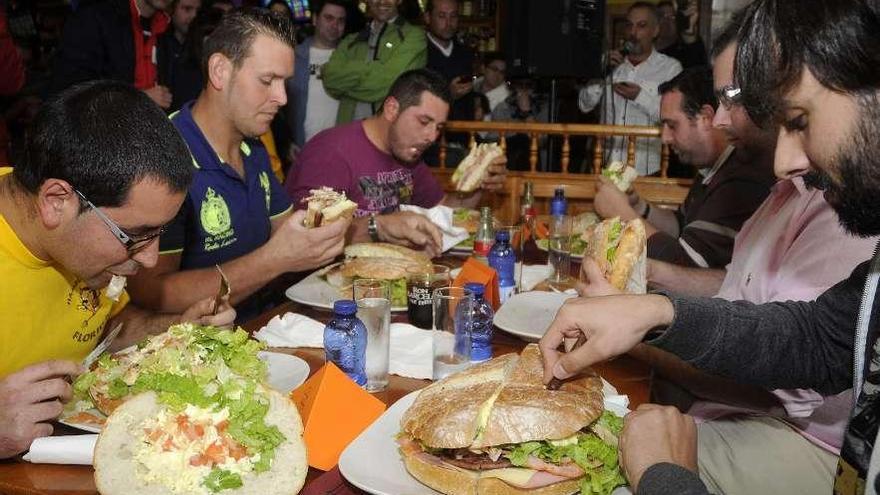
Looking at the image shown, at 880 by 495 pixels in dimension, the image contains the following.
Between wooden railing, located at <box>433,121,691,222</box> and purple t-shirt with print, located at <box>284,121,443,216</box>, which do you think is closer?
purple t-shirt with print, located at <box>284,121,443,216</box>

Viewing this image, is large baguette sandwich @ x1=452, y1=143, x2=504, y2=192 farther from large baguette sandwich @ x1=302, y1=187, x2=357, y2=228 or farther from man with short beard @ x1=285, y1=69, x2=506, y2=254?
large baguette sandwich @ x1=302, y1=187, x2=357, y2=228

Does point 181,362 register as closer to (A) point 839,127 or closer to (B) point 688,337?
(B) point 688,337

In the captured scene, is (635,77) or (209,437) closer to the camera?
(209,437)

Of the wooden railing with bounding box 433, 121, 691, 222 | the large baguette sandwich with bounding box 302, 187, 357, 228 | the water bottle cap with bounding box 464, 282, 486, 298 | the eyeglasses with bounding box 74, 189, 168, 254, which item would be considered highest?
the eyeglasses with bounding box 74, 189, 168, 254

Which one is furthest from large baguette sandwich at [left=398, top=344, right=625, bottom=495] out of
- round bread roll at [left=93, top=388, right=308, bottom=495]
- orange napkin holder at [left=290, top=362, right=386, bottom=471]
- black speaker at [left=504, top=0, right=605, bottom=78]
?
black speaker at [left=504, top=0, right=605, bottom=78]

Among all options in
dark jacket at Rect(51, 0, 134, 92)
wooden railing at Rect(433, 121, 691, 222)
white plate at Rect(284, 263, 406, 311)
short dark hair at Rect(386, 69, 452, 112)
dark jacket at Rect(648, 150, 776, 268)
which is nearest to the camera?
white plate at Rect(284, 263, 406, 311)

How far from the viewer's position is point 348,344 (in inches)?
78.2

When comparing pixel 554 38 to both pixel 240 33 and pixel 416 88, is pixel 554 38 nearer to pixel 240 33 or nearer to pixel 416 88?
pixel 416 88

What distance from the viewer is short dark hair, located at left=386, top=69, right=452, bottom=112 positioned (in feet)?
14.4

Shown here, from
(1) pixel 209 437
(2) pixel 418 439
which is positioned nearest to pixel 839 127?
(2) pixel 418 439

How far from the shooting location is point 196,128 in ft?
10.2

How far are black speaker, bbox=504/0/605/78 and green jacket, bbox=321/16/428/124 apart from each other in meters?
0.98

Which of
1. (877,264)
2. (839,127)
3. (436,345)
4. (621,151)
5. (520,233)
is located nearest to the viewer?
(839,127)

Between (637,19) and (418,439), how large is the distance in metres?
5.92
